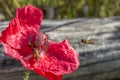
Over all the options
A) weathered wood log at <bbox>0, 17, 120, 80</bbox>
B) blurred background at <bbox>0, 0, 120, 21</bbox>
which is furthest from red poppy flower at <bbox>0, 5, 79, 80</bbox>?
blurred background at <bbox>0, 0, 120, 21</bbox>

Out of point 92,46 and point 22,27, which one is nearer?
point 22,27

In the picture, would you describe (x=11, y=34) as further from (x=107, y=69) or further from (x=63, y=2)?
A: (x=63, y=2)

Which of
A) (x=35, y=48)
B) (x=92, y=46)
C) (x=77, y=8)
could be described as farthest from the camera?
(x=77, y=8)

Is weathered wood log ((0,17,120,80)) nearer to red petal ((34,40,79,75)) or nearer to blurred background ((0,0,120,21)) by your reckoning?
red petal ((34,40,79,75))

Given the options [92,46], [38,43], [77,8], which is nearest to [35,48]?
[38,43]

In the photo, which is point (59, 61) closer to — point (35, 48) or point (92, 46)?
point (35, 48)

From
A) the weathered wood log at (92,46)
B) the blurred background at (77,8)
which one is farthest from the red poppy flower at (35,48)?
the blurred background at (77,8)

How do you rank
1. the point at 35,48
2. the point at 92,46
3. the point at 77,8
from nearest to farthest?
the point at 35,48 → the point at 92,46 → the point at 77,8

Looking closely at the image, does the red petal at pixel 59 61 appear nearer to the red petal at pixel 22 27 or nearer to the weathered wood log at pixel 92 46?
the red petal at pixel 22 27
